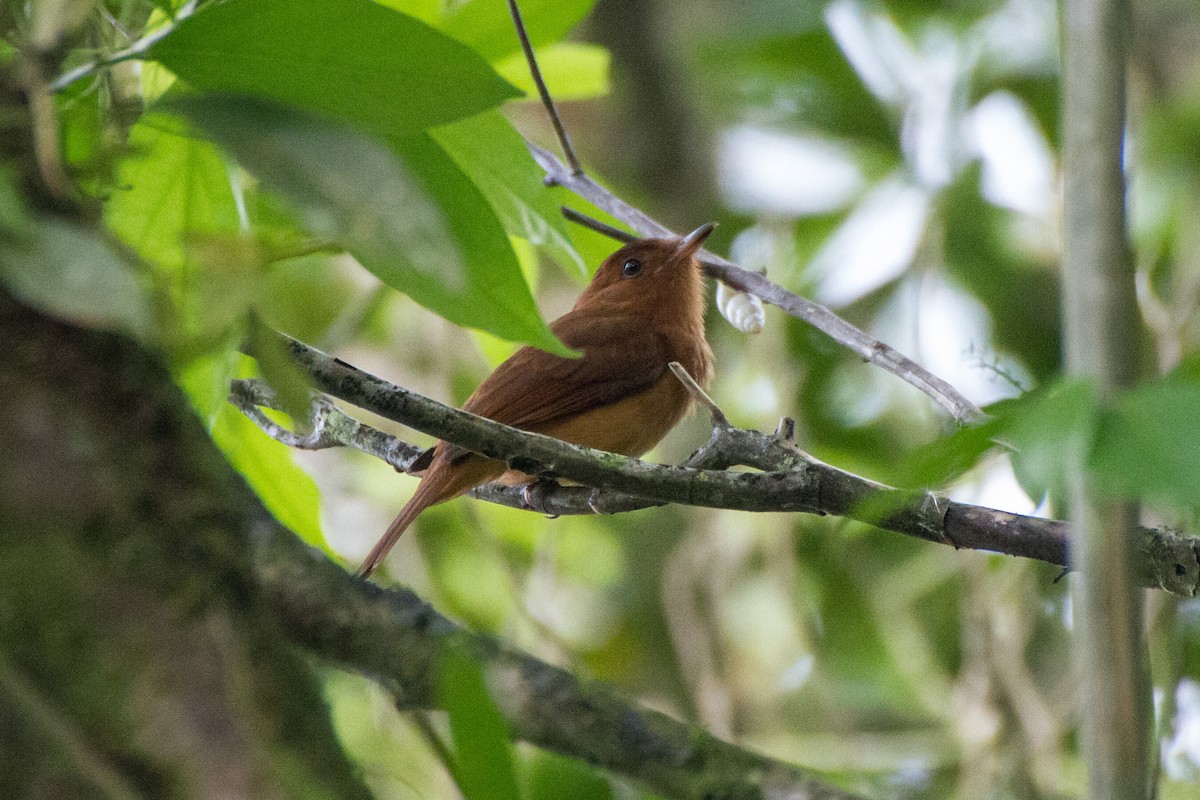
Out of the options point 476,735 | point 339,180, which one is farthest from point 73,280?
point 476,735

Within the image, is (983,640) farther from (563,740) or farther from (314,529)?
(563,740)

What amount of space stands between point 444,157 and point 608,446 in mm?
3136

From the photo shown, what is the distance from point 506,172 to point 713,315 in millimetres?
4694

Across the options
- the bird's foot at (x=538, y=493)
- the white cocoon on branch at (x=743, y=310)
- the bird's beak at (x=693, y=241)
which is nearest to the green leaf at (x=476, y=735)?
the white cocoon on branch at (x=743, y=310)

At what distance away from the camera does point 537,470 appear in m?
2.05

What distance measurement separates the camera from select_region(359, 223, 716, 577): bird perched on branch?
397cm

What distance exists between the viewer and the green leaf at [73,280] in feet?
2.96

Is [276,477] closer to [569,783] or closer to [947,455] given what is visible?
[569,783]

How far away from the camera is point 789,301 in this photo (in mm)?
2719

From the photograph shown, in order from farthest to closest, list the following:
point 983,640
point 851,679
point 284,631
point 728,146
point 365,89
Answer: point 728,146 < point 851,679 < point 983,640 < point 365,89 < point 284,631

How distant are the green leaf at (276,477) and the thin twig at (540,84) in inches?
35.2

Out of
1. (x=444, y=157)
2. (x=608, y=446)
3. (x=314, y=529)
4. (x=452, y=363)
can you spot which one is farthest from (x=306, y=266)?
(x=444, y=157)

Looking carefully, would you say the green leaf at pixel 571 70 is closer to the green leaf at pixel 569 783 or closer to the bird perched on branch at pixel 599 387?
the bird perched on branch at pixel 599 387

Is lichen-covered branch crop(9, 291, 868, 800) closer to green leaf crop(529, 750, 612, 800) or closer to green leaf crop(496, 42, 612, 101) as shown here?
green leaf crop(529, 750, 612, 800)
